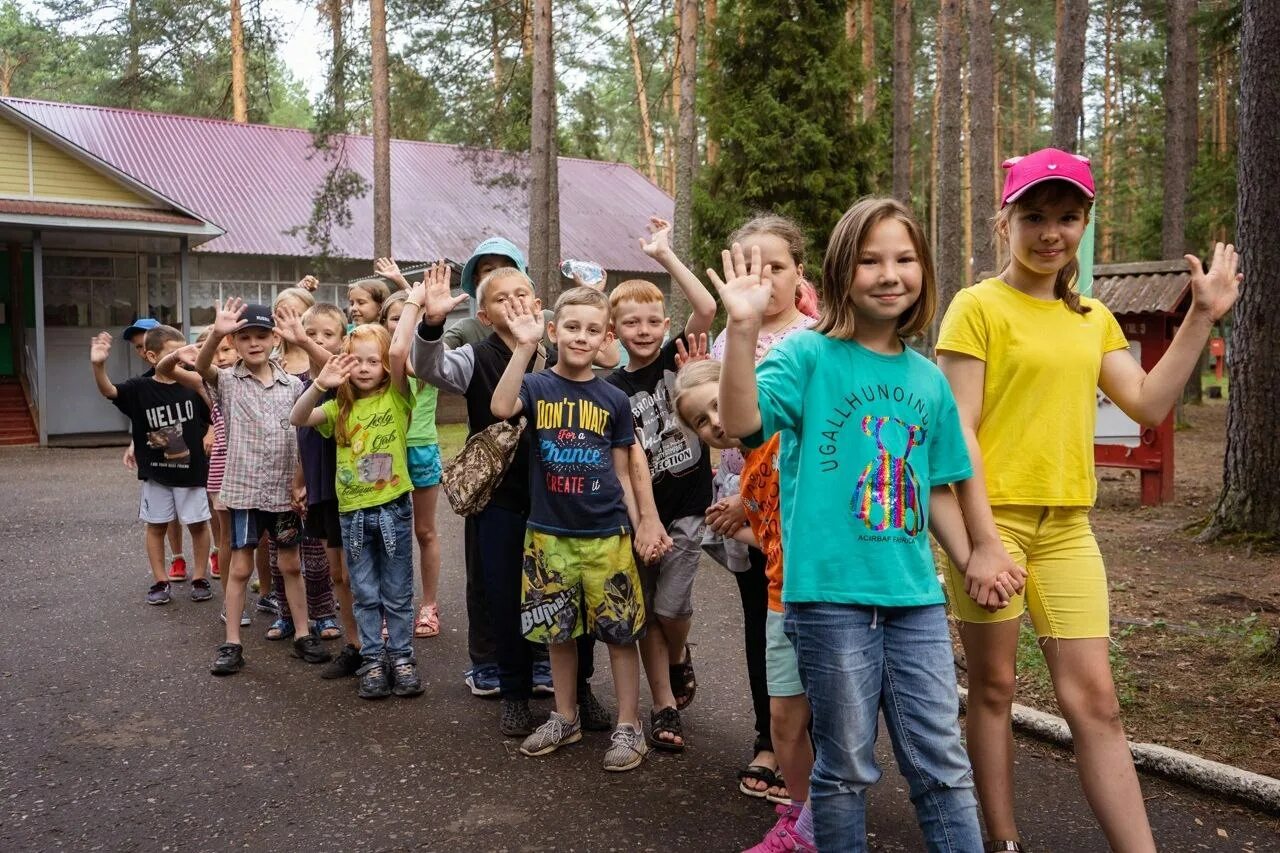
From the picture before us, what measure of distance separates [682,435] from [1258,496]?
5.55m

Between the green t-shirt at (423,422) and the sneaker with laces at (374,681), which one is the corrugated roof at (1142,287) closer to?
the green t-shirt at (423,422)

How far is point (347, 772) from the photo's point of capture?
13.5ft

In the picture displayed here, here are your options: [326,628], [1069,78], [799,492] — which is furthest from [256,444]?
[1069,78]

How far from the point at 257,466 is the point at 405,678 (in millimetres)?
1515

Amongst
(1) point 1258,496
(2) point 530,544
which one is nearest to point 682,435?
(2) point 530,544

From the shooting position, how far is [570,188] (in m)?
31.8

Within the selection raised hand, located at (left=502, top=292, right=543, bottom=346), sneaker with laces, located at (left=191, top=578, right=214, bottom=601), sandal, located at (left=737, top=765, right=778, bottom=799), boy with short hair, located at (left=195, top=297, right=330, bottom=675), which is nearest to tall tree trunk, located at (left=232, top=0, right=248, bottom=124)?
sneaker with laces, located at (left=191, top=578, right=214, bottom=601)

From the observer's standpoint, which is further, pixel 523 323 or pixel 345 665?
pixel 345 665

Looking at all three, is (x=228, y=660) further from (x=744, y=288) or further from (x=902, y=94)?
(x=902, y=94)

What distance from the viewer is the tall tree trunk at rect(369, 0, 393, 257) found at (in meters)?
18.8

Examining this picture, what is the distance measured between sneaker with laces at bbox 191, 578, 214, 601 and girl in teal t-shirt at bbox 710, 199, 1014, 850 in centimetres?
552

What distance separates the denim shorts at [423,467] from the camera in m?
6.11

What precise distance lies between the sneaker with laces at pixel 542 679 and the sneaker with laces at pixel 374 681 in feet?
2.24

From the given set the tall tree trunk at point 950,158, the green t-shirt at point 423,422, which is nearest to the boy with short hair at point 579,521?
the green t-shirt at point 423,422
